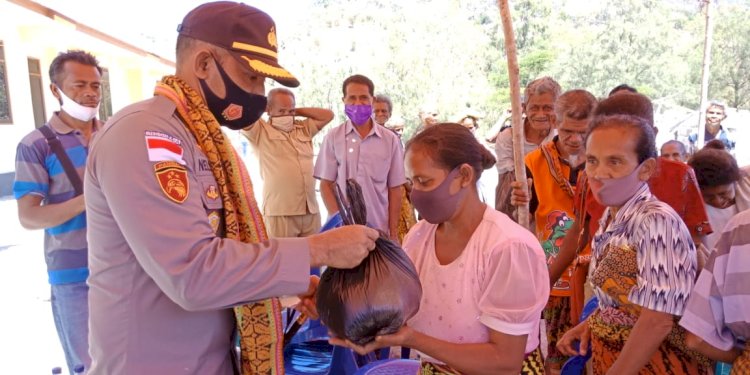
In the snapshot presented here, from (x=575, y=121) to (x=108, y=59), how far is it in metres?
18.2

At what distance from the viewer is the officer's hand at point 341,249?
132 cm

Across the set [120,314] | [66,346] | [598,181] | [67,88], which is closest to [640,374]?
[598,181]

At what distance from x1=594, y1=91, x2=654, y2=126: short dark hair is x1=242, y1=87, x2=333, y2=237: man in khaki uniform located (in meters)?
3.02

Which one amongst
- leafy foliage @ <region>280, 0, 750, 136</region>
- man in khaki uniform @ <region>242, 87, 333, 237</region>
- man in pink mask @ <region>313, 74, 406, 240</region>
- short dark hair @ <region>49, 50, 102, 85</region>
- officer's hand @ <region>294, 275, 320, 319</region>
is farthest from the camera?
leafy foliage @ <region>280, 0, 750, 136</region>

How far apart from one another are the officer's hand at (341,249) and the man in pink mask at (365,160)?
3.08 m

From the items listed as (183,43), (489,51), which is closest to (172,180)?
(183,43)

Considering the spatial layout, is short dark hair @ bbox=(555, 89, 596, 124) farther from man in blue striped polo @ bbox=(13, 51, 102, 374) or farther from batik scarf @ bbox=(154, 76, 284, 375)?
man in blue striped polo @ bbox=(13, 51, 102, 374)

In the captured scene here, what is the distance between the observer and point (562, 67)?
69.5 feet

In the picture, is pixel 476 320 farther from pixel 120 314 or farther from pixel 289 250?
pixel 120 314

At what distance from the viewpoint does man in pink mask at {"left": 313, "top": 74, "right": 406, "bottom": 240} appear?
4.50 meters

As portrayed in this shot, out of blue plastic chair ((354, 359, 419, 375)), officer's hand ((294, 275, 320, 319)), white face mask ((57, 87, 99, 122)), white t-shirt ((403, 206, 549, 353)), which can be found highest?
white face mask ((57, 87, 99, 122))

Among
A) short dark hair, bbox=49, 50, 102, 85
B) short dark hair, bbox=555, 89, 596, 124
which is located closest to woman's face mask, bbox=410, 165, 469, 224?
short dark hair, bbox=555, 89, 596, 124

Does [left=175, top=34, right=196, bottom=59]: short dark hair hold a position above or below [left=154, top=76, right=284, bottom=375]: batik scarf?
above

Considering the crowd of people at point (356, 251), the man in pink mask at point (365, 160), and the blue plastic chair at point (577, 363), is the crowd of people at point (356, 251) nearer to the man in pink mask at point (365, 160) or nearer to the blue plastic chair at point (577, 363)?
the blue plastic chair at point (577, 363)
